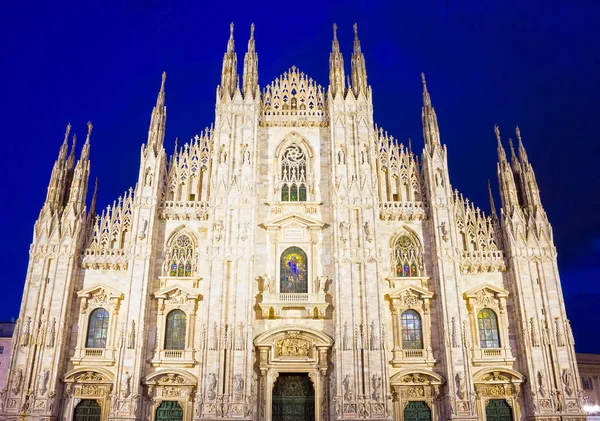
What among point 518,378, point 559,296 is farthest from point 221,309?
point 559,296

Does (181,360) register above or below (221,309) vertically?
below

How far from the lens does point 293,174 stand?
3156 cm

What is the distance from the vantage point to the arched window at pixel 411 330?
91.8 ft

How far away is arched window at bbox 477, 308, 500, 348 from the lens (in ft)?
91.8

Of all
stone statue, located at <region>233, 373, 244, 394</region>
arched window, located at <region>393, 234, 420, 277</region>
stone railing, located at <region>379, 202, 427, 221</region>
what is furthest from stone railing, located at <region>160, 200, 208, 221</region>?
arched window, located at <region>393, 234, 420, 277</region>

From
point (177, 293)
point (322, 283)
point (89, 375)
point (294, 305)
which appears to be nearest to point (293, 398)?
point (294, 305)

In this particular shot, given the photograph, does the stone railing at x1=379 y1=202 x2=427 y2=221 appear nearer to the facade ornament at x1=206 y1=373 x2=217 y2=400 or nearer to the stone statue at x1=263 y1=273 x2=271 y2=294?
the stone statue at x1=263 y1=273 x2=271 y2=294

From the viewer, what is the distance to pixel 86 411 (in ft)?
86.7

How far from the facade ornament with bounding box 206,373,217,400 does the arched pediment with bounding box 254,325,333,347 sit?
2627mm

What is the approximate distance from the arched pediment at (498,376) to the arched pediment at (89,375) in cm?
1817

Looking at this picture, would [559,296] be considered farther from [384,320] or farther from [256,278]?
[256,278]

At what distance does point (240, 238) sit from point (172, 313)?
5.34 meters

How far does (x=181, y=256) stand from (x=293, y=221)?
6.49 meters

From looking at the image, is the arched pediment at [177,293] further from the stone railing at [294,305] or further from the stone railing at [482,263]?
the stone railing at [482,263]
